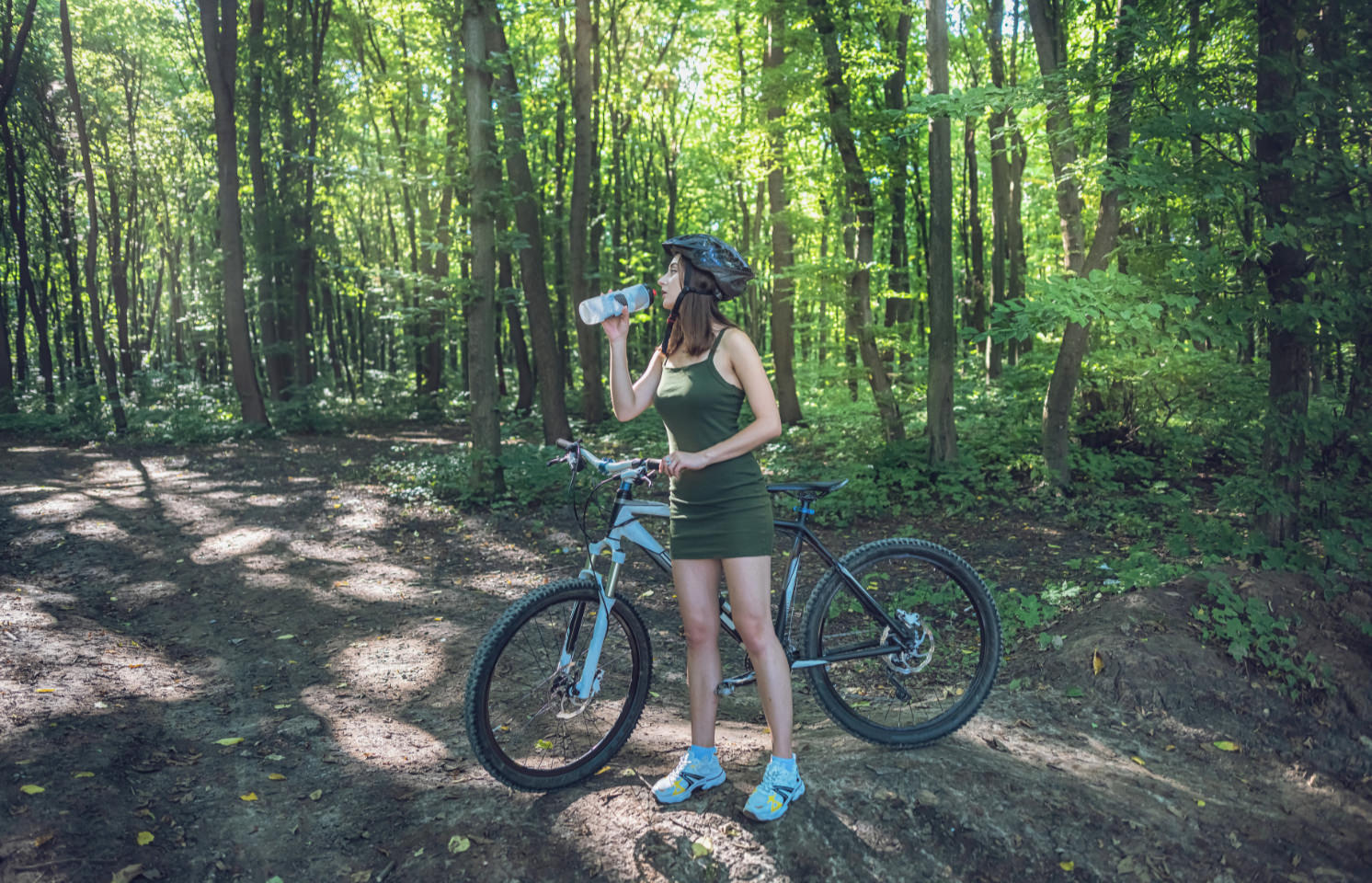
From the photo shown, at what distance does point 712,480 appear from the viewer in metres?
2.82

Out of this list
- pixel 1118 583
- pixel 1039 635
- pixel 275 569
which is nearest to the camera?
pixel 1039 635

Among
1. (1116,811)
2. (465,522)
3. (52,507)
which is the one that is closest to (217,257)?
(52,507)

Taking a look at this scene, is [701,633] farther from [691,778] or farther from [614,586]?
[691,778]

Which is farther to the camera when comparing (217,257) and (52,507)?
(217,257)

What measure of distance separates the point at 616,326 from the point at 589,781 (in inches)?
73.4

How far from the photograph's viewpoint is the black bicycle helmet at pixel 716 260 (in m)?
2.80

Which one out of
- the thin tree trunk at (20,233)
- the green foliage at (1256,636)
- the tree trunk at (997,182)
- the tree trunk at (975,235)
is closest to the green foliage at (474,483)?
the green foliage at (1256,636)

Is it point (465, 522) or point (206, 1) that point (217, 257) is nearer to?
point (206, 1)

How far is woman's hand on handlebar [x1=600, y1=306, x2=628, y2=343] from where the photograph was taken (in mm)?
2848

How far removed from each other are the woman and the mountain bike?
221 mm

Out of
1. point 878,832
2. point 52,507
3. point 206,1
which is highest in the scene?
point 206,1

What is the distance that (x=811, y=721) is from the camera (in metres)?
4.16

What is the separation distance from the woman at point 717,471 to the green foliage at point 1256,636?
3093mm

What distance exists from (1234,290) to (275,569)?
8.06 m
